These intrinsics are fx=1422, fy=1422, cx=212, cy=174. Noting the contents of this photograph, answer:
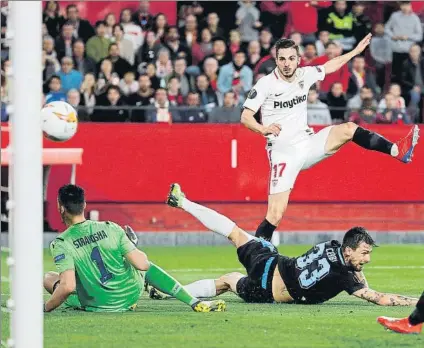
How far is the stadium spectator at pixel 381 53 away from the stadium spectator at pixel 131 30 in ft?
13.7

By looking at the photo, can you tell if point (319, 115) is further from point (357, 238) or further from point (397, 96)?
point (357, 238)

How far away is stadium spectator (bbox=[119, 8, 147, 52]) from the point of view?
23609 millimetres

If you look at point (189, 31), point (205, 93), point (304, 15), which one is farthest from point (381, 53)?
point (205, 93)

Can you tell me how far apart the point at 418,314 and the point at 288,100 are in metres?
6.10

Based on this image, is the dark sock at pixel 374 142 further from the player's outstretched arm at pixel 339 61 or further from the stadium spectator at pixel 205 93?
the stadium spectator at pixel 205 93

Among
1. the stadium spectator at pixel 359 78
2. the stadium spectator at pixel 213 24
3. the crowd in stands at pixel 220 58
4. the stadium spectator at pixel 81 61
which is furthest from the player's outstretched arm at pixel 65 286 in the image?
the stadium spectator at pixel 213 24

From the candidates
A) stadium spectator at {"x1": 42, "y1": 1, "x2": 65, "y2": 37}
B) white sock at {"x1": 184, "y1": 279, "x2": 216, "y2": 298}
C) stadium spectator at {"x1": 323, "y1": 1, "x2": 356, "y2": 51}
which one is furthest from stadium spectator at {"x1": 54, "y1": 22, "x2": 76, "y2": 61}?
white sock at {"x1": 184, "y1": 279, "x2": 216, "y2": 298}

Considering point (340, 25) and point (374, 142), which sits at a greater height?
point (340, 25)

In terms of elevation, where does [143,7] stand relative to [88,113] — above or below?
above

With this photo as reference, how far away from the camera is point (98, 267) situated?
442 inches

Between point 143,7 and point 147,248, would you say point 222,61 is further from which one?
point 147,248

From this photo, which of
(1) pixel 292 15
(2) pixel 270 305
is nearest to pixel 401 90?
(1) pixel 292 15

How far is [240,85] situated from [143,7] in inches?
92.0

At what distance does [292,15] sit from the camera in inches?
976
